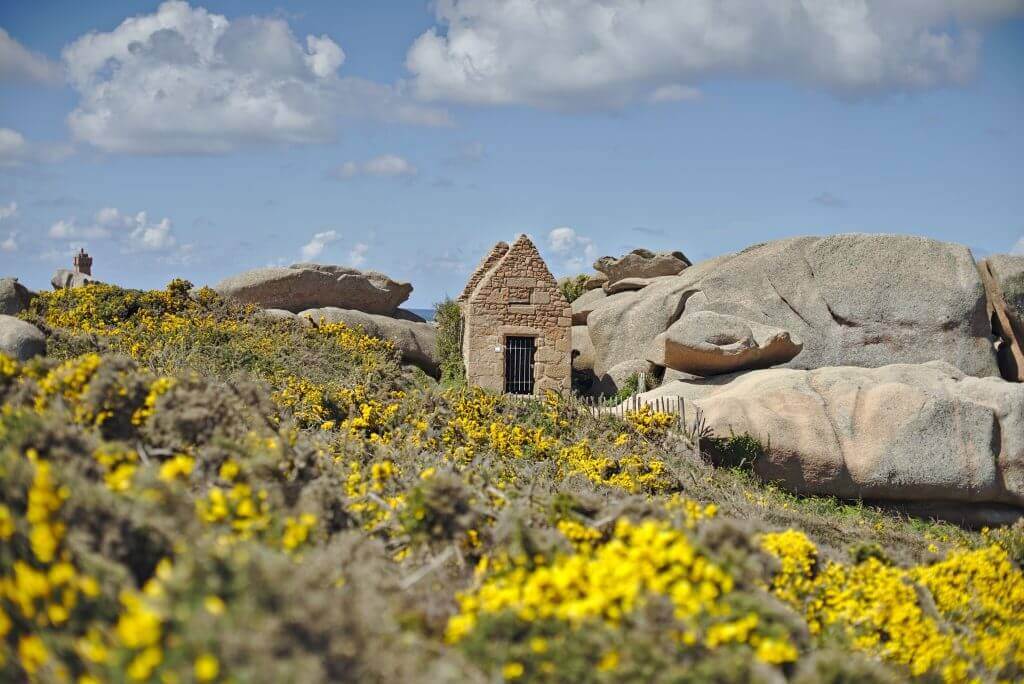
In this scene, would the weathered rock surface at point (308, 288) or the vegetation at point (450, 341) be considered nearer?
the vegetation at point (450, 341)

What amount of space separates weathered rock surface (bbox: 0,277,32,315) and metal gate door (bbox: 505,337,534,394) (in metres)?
10.0

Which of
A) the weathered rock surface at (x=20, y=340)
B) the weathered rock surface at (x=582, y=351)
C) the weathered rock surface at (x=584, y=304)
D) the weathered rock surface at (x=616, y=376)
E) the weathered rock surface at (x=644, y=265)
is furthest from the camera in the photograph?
the weathered rock surface at (x=644, y=265)

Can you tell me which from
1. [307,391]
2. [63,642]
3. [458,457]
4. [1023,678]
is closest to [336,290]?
[307,391]

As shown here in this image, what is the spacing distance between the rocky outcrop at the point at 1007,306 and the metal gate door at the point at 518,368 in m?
10.4

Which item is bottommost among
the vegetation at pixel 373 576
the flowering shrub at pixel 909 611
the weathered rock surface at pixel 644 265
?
the flowering shrub at pixel 909 611

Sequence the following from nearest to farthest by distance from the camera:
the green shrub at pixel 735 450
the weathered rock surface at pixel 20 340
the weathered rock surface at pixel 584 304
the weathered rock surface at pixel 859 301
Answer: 1. the weathered rock surface at pixel 20 340
2. the green shrub at pixel 735 450
3. the weathered rock surface at pixel 859 301
4. the weathered rock surface at pixel 584 304

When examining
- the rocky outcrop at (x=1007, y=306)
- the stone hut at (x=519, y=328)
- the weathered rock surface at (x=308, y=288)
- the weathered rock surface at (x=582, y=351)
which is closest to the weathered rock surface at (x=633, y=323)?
the weathered rock surface at (x=582, y=351)

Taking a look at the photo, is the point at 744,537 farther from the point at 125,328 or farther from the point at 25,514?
the point at 125,328

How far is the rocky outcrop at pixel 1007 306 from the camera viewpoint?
20.5 meters

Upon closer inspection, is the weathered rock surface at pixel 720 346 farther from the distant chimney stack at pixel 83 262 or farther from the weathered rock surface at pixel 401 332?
the distant chimney stack at pixel 83 262

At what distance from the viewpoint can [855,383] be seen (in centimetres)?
1595

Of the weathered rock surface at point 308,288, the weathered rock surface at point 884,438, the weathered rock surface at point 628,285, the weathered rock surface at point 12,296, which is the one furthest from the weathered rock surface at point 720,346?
the weathered rock surface at point 12,296

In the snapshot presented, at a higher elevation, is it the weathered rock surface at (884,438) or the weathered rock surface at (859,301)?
the weathered rock surface at (859,301)

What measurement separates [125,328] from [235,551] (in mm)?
14664
